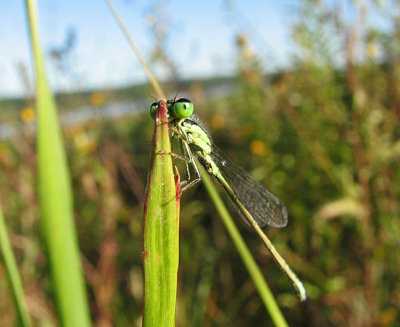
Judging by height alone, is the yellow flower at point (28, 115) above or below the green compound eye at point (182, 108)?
above

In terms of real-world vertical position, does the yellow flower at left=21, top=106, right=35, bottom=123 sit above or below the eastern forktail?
above

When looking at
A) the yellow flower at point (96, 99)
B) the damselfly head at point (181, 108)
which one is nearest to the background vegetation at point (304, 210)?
the damselfly head at point (181, 108)

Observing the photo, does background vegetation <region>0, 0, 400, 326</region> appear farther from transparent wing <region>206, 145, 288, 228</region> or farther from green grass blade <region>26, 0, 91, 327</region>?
green grass blade <region>26, 0, 91, 327</region>

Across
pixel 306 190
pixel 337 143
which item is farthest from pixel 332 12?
pixel 306 190

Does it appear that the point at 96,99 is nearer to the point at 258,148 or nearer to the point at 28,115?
the point at 28,115

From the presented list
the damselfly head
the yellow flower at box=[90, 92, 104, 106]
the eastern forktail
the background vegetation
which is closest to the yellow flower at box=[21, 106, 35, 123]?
the background vegetation

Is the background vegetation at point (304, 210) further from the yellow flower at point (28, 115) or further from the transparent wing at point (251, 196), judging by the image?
the transparent wing at point (251, 196)

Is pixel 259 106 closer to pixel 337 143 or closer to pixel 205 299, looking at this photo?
pixel 337 143
